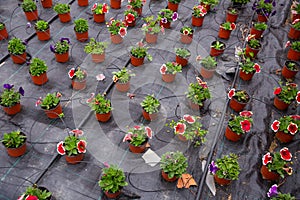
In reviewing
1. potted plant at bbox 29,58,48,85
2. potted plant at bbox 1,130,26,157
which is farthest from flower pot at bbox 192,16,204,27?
potted plant at bbox 1,130,26,157

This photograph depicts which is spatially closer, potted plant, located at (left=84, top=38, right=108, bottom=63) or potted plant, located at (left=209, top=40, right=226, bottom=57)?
potted plant, located at (left=84, top=38, right=108, bottom=63)

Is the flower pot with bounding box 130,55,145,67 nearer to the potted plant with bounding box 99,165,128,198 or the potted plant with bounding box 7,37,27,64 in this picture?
the potted plant with bounding box 7,37,27,64

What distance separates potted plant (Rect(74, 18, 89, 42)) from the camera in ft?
21.3

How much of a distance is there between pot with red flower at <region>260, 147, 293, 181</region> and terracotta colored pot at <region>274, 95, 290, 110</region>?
52.1 inches

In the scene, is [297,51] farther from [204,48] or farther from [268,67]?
[204,48]

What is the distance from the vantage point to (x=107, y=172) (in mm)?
4117

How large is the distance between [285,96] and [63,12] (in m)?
4.96

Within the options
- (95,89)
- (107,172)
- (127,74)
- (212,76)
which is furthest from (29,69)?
(212,76)

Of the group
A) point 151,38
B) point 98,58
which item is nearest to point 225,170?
point 98,58

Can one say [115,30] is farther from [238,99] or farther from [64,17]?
[238,99]

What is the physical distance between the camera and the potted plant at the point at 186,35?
666cm

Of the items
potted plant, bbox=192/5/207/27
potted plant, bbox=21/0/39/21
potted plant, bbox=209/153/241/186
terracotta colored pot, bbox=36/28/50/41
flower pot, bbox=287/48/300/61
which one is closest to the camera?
potted plant, bbox=209/153/241/186

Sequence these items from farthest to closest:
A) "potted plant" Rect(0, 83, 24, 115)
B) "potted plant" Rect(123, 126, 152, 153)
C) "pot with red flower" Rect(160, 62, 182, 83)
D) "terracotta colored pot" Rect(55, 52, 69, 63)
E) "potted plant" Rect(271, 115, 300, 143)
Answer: "terracotta colored pot" Rect(55, 52, 69, 63), "pot with red flower" Rect(160, 62, 182, 83), "potted plant" Rect(0, 83, 24, 115), "potted plant" Rect(271, 115, 300, 143), "potted plant" Rect(123, 126, 152, 153)

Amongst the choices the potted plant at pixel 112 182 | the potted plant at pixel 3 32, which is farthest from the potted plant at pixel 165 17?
the potted plant at pixel 112 182
